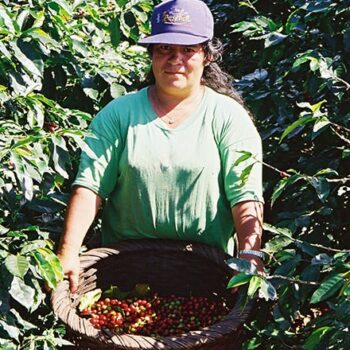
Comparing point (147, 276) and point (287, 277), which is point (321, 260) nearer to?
point (287, 277)

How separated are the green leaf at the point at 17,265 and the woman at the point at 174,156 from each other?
0.41m

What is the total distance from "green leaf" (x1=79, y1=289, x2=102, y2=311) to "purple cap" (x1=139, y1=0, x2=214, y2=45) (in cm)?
84

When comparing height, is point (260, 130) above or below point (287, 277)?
above

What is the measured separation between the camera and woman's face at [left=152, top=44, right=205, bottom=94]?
9.05 feet

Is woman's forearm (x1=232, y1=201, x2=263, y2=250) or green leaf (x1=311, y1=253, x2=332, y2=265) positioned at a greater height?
green leaf (x1=311, y1=253, x2=332, y2=265)

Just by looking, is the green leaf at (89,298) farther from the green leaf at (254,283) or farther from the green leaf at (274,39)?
the green leaf at (274,39)

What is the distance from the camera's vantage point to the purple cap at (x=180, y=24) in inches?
107

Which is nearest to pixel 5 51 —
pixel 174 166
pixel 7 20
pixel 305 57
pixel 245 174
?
pixel 7 20

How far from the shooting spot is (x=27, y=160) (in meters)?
2.33

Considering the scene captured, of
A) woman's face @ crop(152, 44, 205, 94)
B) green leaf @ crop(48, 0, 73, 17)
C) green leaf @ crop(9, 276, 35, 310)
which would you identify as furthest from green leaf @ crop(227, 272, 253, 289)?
green leaf @ crop(48, 0, 73, 17)

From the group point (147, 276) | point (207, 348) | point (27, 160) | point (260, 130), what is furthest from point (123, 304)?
point (260, 130)

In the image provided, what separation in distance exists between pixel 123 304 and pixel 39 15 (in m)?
0.97

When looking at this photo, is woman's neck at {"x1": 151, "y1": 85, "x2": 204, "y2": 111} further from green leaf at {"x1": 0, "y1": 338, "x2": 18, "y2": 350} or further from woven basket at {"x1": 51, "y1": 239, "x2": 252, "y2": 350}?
green leaf at {"x1": 0, "y1": 338, "x2": 18, "y2": 350}

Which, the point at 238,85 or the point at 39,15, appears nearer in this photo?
the point at 39,15
